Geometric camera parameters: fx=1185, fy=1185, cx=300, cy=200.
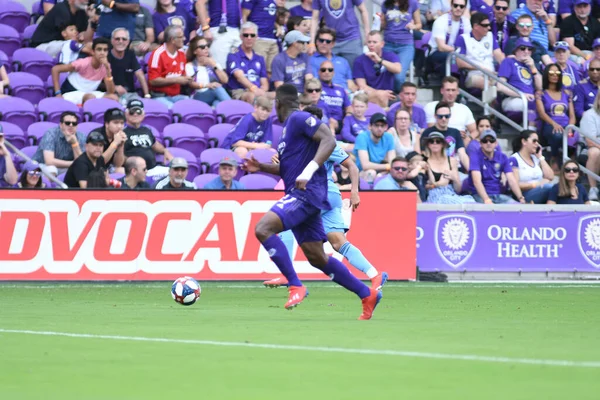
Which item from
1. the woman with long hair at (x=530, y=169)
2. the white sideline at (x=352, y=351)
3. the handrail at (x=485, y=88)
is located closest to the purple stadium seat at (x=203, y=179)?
the woman with long hair at (x=530, y=169)

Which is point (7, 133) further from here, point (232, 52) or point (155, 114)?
point (232, 52)

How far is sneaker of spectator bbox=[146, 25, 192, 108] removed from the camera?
19.6m

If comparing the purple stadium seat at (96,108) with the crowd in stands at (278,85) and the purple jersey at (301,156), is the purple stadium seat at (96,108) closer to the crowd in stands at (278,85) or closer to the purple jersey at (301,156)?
the crowd in stands at (278,85)

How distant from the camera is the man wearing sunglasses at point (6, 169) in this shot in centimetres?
1688

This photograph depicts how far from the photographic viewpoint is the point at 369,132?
62.3ft

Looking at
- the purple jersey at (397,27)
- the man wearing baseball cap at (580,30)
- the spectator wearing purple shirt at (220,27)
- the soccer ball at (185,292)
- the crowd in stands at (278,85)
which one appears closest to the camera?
the soccer ball at (185,292)

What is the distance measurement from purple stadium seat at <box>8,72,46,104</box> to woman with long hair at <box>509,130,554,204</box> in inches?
314

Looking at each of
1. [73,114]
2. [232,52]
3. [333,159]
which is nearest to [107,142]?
[73,114]

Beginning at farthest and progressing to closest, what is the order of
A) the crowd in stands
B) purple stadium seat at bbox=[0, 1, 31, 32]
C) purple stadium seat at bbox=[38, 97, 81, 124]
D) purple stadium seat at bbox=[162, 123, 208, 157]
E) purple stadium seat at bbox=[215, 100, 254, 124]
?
purple stadium seat at bbox=[0, 1, 31, 32] < purple stadium seat at bbox=[215, 100, 254, 124] < purple stadium seat at bbox=[162, 123, 208, 157] < purple stadium seat at bbox=[38, 97, 81, 124] < the crowd in stands

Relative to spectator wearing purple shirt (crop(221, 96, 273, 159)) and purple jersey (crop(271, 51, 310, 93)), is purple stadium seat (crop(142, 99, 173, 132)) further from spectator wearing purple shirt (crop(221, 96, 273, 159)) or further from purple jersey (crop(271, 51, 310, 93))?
purple jersey (crop(271, 51, 310, 93))

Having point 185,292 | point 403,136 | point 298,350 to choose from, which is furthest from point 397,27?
point 298,350

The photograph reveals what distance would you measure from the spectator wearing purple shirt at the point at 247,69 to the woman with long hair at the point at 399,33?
2.55m

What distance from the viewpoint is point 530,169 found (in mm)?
20031

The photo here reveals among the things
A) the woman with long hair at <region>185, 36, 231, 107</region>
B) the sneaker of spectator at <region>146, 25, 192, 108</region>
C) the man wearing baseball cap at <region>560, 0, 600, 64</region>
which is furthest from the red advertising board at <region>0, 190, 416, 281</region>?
the man wearing baseball cap at <region>560, 0, 600, 64</region>
